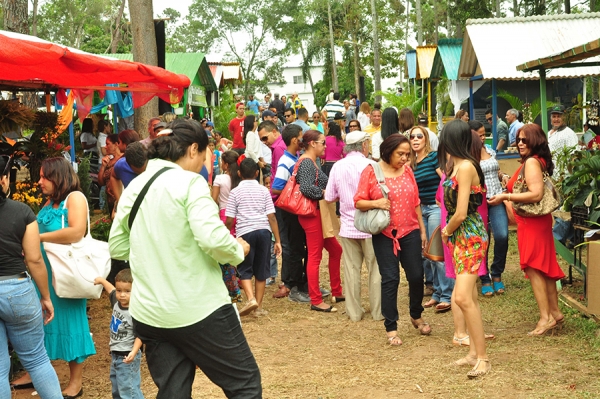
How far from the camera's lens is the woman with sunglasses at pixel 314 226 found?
869 cm

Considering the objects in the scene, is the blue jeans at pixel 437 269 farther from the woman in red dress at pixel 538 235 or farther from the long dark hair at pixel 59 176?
the long dark hair at pixel 59 176

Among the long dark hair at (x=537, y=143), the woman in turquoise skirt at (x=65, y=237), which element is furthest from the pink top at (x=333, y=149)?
the woman in turquoise skirt at (x=65, y=237)

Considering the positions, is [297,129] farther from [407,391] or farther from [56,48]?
[407,391]

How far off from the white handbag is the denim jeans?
2.10m

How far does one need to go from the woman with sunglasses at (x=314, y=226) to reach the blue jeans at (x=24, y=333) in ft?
13.6

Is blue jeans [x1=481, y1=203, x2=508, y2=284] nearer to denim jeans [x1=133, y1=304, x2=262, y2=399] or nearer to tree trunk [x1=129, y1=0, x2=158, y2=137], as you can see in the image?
denim jeans [x1=133, y1=304, x2=262, y2=399]

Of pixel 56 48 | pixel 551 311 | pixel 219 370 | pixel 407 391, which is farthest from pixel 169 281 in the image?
pixel 551 311

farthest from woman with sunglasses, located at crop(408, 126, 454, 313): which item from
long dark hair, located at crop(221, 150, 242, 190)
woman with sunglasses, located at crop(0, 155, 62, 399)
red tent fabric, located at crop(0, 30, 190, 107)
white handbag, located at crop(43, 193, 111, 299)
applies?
woman with sunglasses, located at crop(0, 155, 62, 399)

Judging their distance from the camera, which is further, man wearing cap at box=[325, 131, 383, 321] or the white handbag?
man wearing cap at box=[325, 131, 383, 321]

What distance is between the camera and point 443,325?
315 inches

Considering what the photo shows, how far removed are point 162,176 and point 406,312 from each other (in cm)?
530

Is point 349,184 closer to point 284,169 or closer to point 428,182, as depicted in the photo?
point 428,182

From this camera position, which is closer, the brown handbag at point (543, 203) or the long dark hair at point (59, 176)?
the long dark hair at point (59, 176)

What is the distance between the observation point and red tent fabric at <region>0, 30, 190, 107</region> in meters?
6.30
